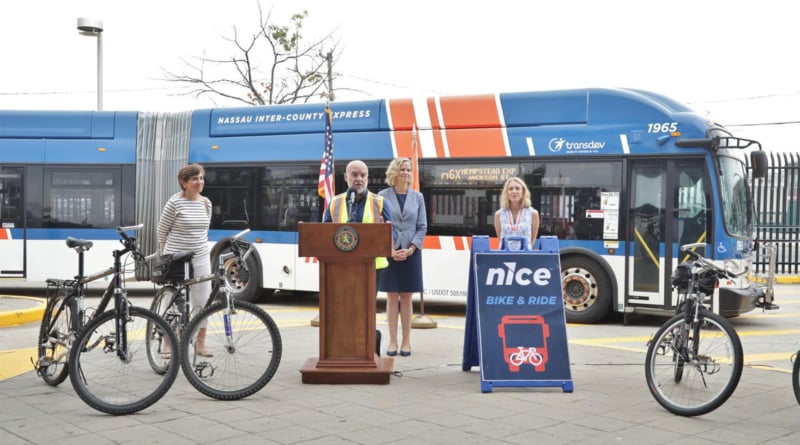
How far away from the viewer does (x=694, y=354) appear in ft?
18.9

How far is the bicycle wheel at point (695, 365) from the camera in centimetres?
554

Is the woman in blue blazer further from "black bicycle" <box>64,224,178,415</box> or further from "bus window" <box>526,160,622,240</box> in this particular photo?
"bus window" <box>526,160,622,240</box>

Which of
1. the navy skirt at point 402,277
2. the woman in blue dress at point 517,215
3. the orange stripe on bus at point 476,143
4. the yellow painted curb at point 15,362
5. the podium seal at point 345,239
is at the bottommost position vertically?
the yellow painted curb at point 15,362

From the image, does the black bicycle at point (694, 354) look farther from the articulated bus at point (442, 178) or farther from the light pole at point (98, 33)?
the light pole at point (98, 33)

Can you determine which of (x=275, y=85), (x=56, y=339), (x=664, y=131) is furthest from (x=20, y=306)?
(x=275, y=85)

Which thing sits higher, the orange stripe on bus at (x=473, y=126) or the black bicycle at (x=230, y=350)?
the orange stripe on bus at (x=473, y=126)

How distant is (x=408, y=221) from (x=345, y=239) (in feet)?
4.33

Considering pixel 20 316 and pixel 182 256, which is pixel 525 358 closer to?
pixel 182 256

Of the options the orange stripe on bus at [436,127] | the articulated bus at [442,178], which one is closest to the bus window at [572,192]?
the articulated bus at [442,178]

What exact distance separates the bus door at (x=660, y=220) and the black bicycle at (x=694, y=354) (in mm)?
4934

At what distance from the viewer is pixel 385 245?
6.65 m

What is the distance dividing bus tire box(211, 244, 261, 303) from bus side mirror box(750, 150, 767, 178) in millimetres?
7232

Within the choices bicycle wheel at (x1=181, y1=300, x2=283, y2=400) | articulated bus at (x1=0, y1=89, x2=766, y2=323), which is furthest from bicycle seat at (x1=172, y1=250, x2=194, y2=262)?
articulated bus at (x1=0, y1=89, x2=766, y2=323)

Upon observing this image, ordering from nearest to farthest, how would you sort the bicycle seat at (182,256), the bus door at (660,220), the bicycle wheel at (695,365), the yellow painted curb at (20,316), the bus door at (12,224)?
the bicycle wheel at (695,365) → the bicycle seat at (182,256) → the yellow painted curb at (20,316) → the bus door at (660,220) → the bus door at (12,224)
